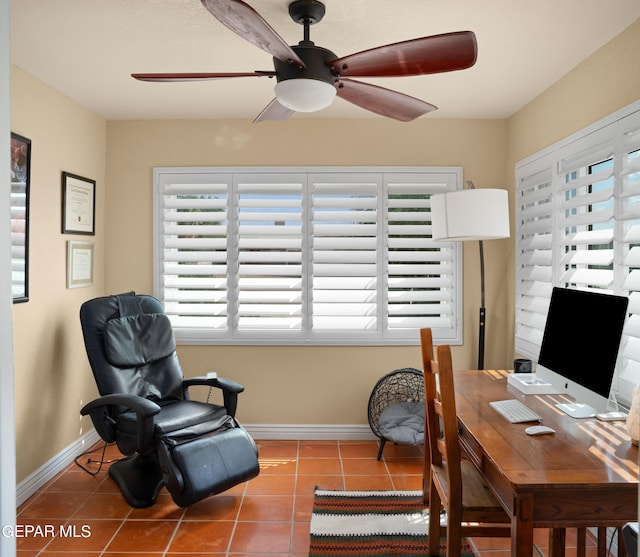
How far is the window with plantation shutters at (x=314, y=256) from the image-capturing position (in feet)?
13.8

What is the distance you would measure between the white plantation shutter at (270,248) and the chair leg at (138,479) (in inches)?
51.0

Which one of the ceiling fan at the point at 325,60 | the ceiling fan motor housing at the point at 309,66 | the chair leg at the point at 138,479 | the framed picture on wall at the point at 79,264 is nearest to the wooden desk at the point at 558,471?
the ceiling fan at the point at 325,60

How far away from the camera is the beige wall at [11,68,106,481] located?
3.20 m

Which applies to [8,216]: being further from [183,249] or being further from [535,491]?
[183,249]

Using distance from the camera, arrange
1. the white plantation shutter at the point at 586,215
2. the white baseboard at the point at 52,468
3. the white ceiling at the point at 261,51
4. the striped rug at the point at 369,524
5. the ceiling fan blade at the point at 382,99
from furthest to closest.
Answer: the white baseboard at the point at 52,468, the white plantation shutter at the point at 586,215, the striped rug at the point at 369,524, the white ceiling at the point at 261,51, the ceiling fan blade at the point at 382,99

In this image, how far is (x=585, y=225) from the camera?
3.06 metres

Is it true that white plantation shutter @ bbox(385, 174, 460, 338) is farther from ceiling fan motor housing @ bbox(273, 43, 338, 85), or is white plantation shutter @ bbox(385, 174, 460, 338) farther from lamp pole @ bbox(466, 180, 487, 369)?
ceiling fan motor housing @ bbox(273, 43, 338, 85)

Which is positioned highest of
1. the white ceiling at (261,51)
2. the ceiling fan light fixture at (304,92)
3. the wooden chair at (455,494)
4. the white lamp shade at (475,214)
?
the white ceiling at (261,51)

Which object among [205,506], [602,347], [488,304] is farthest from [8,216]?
[488,304]

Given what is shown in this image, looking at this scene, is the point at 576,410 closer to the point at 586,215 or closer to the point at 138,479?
the point at 586,215

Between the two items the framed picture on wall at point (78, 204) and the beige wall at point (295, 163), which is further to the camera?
the beige wall at point (295, 163)

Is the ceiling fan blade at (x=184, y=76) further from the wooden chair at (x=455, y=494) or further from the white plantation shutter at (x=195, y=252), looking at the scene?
the white plantation shutter at (x=195, y=252)

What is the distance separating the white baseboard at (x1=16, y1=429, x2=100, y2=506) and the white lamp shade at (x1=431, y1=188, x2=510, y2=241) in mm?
2942

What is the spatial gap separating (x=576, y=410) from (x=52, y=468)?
10.5 feet
